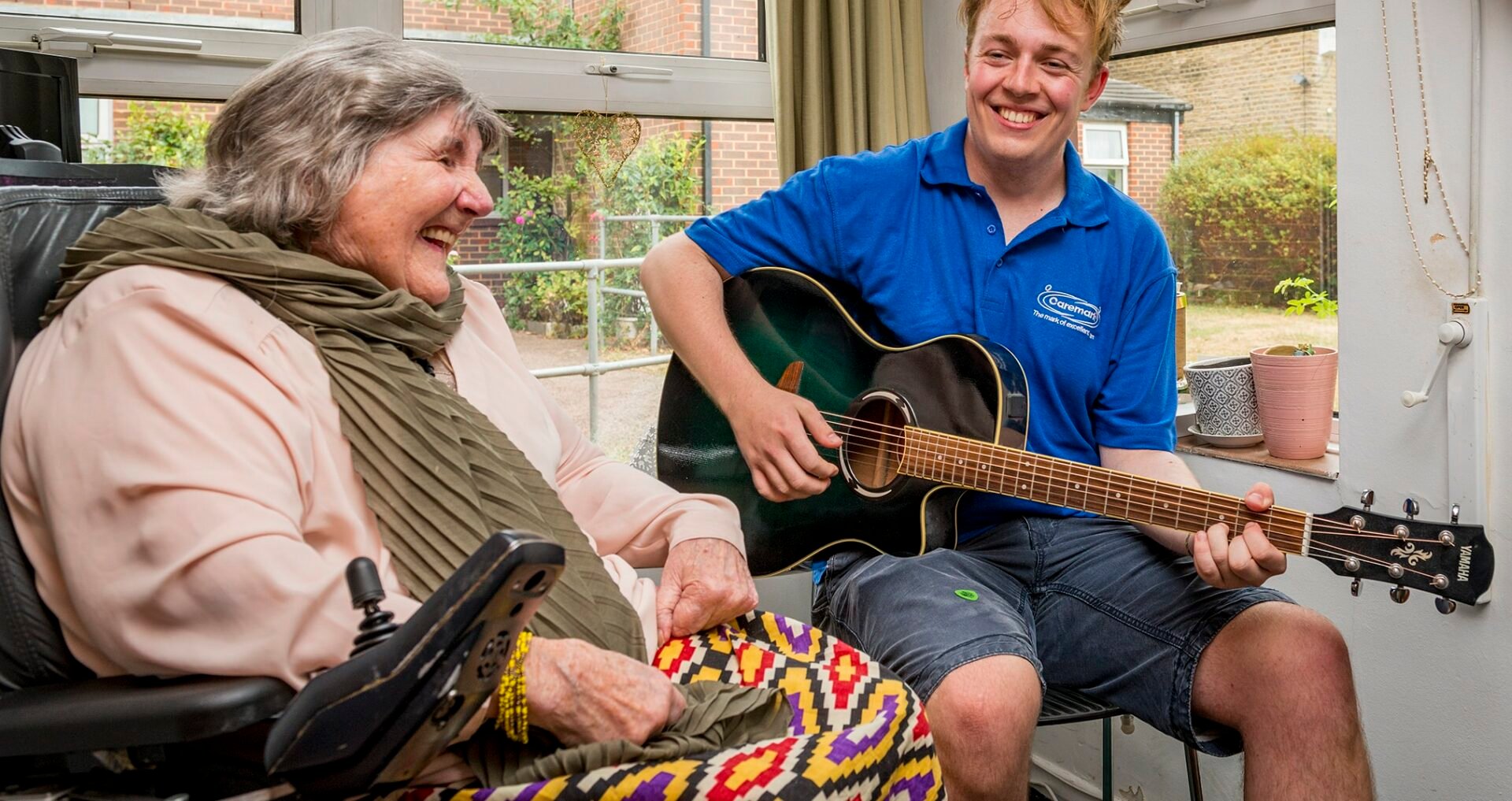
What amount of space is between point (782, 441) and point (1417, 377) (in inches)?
37.2

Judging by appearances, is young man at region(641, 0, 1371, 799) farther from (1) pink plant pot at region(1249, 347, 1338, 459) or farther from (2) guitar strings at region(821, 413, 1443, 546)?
(1) pink plant pot at region(1249, 347, 1338, 459)

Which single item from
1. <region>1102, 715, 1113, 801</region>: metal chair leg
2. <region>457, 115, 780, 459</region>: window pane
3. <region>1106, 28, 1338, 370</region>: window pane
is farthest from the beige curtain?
<region>1102, 715, 1113, 801</region>: metal chair leg

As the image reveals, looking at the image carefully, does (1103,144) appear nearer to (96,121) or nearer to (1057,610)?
(1057,610)

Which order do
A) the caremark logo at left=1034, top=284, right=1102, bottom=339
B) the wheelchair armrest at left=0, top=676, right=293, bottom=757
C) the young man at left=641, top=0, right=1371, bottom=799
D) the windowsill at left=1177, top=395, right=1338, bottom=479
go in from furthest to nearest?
the windowsill at left=1177, top=395, right=1338, bottom=479 < the caremark logo at left=1034, top=284, right=1102, bottom=339 < the young man at left=641, top=0, right=1371, bottom=799 < the wheelchair armrest at left=0, top=676, right=293, bottom=757

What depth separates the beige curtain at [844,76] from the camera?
246 cm

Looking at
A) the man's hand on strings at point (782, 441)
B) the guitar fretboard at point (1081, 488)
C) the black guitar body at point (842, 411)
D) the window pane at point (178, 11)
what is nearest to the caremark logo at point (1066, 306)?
the black guitar body at point (842, 411)

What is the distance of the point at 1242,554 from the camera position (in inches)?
58.8

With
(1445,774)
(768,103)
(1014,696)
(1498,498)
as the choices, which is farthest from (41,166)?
(1445,774)

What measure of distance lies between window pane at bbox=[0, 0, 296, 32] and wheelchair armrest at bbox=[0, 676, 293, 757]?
1.55 meters

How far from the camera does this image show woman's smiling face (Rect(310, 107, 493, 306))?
1305 millimetres

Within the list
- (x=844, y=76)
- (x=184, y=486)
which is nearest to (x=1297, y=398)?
(x=844, y=76)

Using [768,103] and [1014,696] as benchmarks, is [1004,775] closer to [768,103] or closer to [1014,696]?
[1014,696]

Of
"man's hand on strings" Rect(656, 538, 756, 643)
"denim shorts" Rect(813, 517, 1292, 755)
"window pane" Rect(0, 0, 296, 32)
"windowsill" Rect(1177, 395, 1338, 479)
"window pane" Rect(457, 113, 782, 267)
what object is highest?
"window pane" Rect(0, 0, 296, 32)

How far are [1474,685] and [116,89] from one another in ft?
7.88
